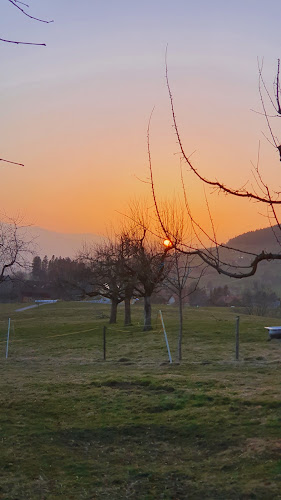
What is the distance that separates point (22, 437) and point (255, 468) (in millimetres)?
3650

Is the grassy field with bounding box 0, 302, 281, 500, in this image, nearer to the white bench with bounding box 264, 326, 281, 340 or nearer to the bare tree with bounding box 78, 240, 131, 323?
the white bench with bounding box 264, 326, 281, 340

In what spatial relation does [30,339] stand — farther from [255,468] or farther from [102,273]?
[255,468]

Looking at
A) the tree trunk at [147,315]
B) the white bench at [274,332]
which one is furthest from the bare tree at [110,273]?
the white bench at [274,332]

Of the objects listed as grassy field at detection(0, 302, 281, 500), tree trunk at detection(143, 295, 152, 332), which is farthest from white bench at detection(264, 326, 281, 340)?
grassy field at detection(0, 302, 281, 500)

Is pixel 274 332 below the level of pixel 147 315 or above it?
below

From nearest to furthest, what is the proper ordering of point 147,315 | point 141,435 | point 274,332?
point 141,435 < point 274,332 < point 147,315

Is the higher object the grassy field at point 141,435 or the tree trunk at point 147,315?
the tree trunk at point 147,315

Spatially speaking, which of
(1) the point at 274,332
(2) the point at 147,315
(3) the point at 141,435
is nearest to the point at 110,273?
(2) the point at 147,315

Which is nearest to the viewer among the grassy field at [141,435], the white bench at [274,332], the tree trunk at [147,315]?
the grassy field at [141,435]

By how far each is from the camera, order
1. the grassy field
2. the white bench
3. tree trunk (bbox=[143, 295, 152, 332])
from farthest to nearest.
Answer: tree trunk (bbox=[143, 295, 152, 332])
the white bench
the grassy field

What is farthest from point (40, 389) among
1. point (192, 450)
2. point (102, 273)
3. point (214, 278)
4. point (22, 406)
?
point (214, 278)

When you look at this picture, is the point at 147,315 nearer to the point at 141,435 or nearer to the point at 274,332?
the point at 274,332

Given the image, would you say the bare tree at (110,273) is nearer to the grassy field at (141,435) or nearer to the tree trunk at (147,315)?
the tree trunk at (147,315)

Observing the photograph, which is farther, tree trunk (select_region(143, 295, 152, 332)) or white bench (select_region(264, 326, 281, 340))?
tree trunk (select_region(143, 295, 152, 332))
